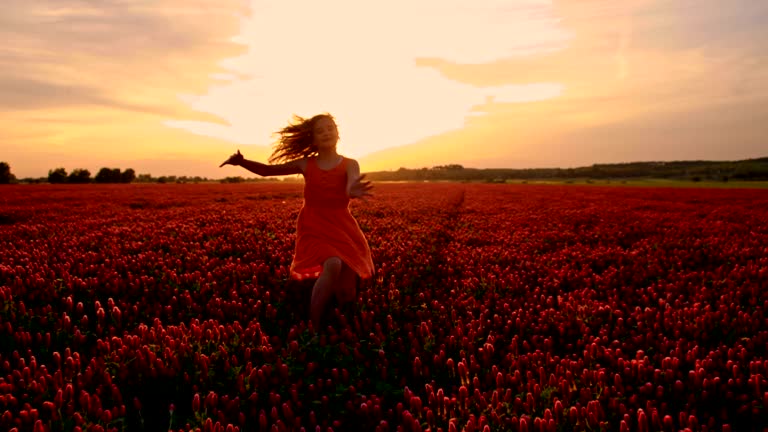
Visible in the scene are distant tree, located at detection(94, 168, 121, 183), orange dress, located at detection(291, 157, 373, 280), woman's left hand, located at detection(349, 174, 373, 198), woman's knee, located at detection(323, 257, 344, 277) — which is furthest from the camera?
distant tree, located at detection(94, 168, 121, 183)

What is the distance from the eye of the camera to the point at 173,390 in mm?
3928

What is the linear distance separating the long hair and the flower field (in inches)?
78.2

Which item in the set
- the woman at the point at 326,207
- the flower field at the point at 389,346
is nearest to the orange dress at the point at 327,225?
the woman at the point at 326,207

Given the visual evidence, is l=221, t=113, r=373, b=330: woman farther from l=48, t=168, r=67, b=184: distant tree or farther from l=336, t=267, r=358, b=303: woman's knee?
l=48, t=168, r=67, b=184: distant tree

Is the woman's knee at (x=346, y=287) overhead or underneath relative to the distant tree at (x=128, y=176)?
underneath

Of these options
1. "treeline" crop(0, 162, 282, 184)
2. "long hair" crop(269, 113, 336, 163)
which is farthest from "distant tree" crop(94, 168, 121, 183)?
"long hair" crop(269, 113, 336, 163)

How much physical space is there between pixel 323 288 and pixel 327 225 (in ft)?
3.08

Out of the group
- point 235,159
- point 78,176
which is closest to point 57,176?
point 78,176

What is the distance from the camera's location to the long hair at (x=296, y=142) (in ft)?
21.5

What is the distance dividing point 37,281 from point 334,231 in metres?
4.34

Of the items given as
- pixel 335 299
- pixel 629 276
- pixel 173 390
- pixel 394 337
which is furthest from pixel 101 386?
pixel 629 276

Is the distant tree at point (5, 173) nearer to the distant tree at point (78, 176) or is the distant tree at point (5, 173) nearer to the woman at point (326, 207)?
the distant tree at point (78, 176)

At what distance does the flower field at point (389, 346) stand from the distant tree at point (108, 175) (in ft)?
335

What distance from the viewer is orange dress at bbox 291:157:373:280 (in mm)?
5984
